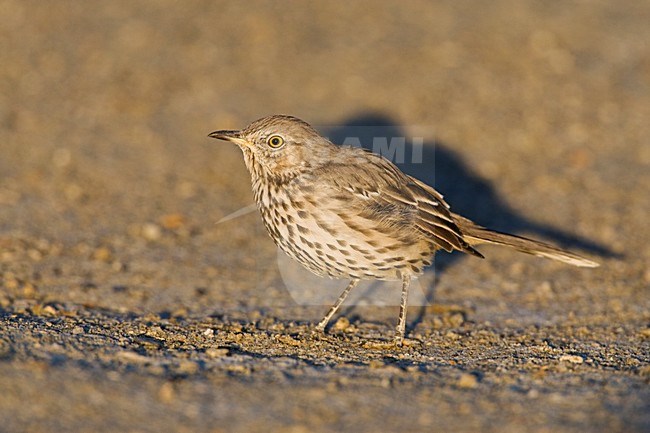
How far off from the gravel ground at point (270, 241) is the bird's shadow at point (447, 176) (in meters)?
0.04

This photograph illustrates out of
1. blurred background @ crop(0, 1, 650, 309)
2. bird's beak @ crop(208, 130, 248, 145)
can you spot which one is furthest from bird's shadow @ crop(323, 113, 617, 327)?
bird's beak @ crop(208, 130, 248, 145)

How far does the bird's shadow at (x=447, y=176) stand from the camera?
9602 mm

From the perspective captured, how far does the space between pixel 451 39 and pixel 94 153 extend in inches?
231

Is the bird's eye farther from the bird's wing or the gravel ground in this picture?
the gravel ground

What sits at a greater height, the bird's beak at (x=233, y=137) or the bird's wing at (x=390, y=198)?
the bird's beak at (x=233, y=137)

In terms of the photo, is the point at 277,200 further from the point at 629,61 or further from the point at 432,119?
the point at 629,61

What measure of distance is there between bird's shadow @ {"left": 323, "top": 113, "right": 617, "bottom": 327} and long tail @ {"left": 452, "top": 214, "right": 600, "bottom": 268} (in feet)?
5.02

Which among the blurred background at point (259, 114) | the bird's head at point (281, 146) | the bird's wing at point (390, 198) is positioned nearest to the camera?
the bird's wing at point (390, 198)

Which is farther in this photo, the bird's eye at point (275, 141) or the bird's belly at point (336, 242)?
the bird's eye at point (275, 141)

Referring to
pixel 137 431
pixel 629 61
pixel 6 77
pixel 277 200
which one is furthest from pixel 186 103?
pixel 137 431

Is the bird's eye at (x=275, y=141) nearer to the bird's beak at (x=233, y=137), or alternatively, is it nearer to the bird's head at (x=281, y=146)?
the bird's head at (x=281, y=146)

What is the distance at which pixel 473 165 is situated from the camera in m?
11.0

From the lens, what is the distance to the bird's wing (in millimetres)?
6824

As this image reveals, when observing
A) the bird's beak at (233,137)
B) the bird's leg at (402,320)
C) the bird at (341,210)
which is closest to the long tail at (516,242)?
the bird at (341,210)
